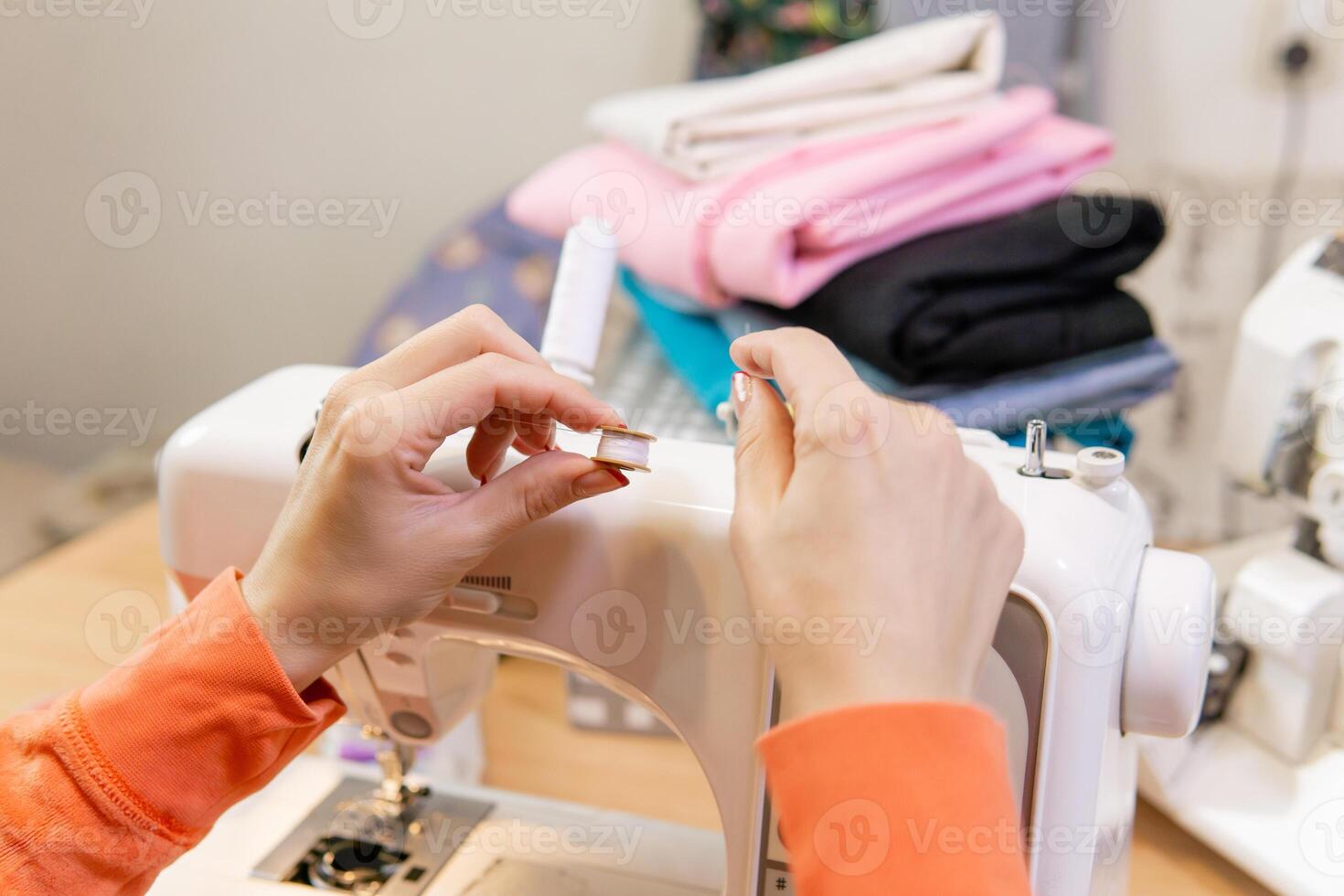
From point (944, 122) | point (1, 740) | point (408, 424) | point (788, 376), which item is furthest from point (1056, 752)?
point (944, 122)

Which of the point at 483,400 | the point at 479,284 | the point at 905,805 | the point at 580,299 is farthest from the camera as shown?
the point at 479,284

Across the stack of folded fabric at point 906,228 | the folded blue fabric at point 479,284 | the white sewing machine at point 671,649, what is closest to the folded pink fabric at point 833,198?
the stack of folded fabric at point 906,228

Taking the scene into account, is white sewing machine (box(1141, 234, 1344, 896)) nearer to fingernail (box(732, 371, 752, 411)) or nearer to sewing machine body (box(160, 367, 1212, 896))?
sewing machine body (box(160, 367, 1212, 896))

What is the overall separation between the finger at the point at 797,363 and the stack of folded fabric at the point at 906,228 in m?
0.39

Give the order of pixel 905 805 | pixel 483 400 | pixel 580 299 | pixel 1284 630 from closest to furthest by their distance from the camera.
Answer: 1. pixel 905 805
2. pixel 483 400
3. pixel 580 299
4. pixel 1284 630

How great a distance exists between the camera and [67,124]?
3.86ft

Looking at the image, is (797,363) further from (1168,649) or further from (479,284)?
(479,284)

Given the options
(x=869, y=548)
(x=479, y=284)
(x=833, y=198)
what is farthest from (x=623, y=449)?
(x=479, y=284)

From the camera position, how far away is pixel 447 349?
534mm

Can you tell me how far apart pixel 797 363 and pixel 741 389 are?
0.18 ft

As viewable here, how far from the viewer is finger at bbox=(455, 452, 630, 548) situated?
51cm

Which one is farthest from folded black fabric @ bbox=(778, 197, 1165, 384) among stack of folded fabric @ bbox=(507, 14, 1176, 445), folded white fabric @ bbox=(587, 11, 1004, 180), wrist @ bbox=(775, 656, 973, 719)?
wrist @ bbox=(775, 656, 973, 719)

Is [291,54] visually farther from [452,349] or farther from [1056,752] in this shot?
[1056,752]

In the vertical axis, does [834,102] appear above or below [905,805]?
above
